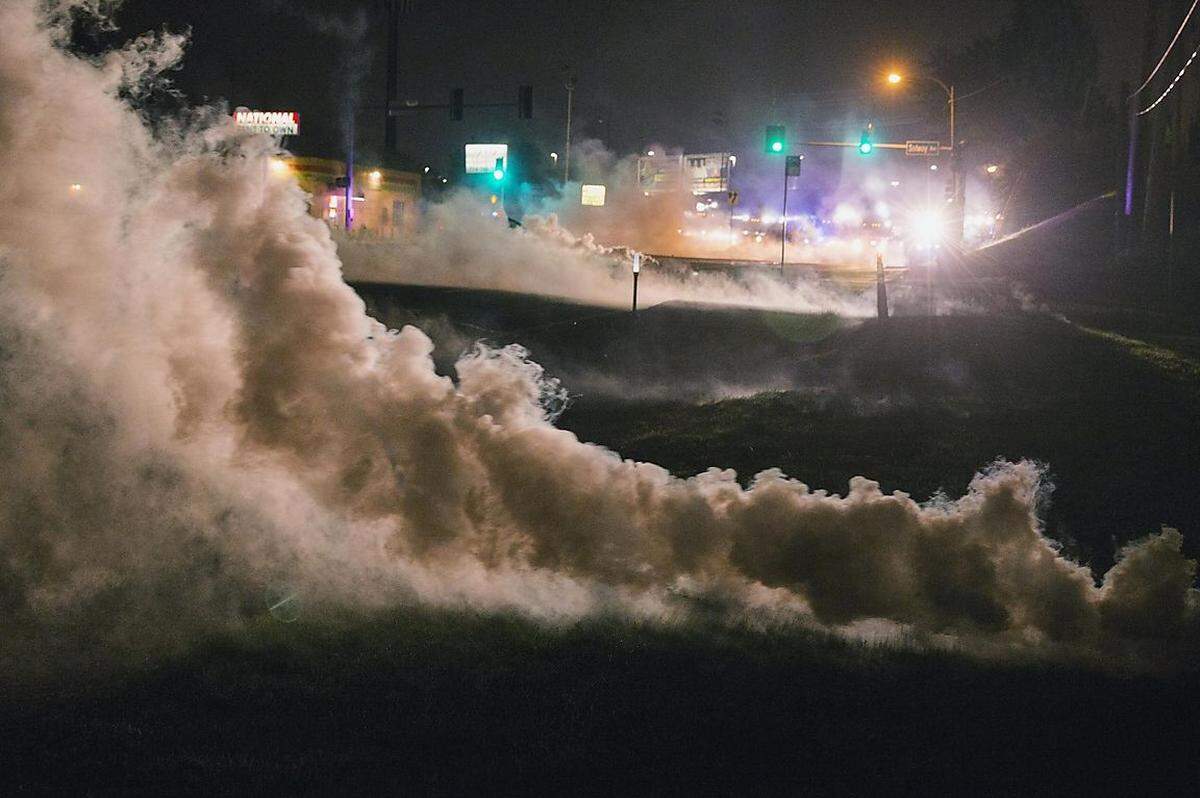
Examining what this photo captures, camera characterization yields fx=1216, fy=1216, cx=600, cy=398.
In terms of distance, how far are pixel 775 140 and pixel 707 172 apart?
64.9 meters

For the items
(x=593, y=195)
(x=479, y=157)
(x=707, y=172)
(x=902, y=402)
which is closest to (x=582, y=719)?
(x=902, y=402)

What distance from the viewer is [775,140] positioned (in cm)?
4119

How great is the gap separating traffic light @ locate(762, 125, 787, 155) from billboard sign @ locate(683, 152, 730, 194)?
204ft

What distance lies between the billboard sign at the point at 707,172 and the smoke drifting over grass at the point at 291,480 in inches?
3795

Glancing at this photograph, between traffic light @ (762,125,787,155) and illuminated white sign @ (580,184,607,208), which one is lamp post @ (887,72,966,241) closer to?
traffic light @ (762,125,787,155)

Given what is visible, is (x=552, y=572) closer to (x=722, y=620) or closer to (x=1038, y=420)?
(x=722, y=620)

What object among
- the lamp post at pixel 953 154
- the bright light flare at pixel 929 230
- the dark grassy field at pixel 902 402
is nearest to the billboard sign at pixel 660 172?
the bright light flare at pixel 929 230

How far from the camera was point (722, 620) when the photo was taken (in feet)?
26.0

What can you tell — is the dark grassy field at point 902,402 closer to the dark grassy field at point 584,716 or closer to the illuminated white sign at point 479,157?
the dark grassy field at point 584,716

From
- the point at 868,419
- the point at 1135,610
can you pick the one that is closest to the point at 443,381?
the point at 1135,610

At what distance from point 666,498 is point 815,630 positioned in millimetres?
1322

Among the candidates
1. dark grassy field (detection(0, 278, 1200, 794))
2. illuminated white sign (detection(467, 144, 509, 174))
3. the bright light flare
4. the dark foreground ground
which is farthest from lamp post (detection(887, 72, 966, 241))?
illuminated white sign (detection(467, 144, 509, 174))

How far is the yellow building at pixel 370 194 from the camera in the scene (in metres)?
63.1

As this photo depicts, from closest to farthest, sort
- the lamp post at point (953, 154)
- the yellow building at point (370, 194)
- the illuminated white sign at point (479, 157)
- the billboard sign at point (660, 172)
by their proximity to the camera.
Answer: the lamp post at point (953, 154), the yellow building at point (370, 194), the illuminated white sign at point (479, 157), the billboard sign at point (660, 172)
